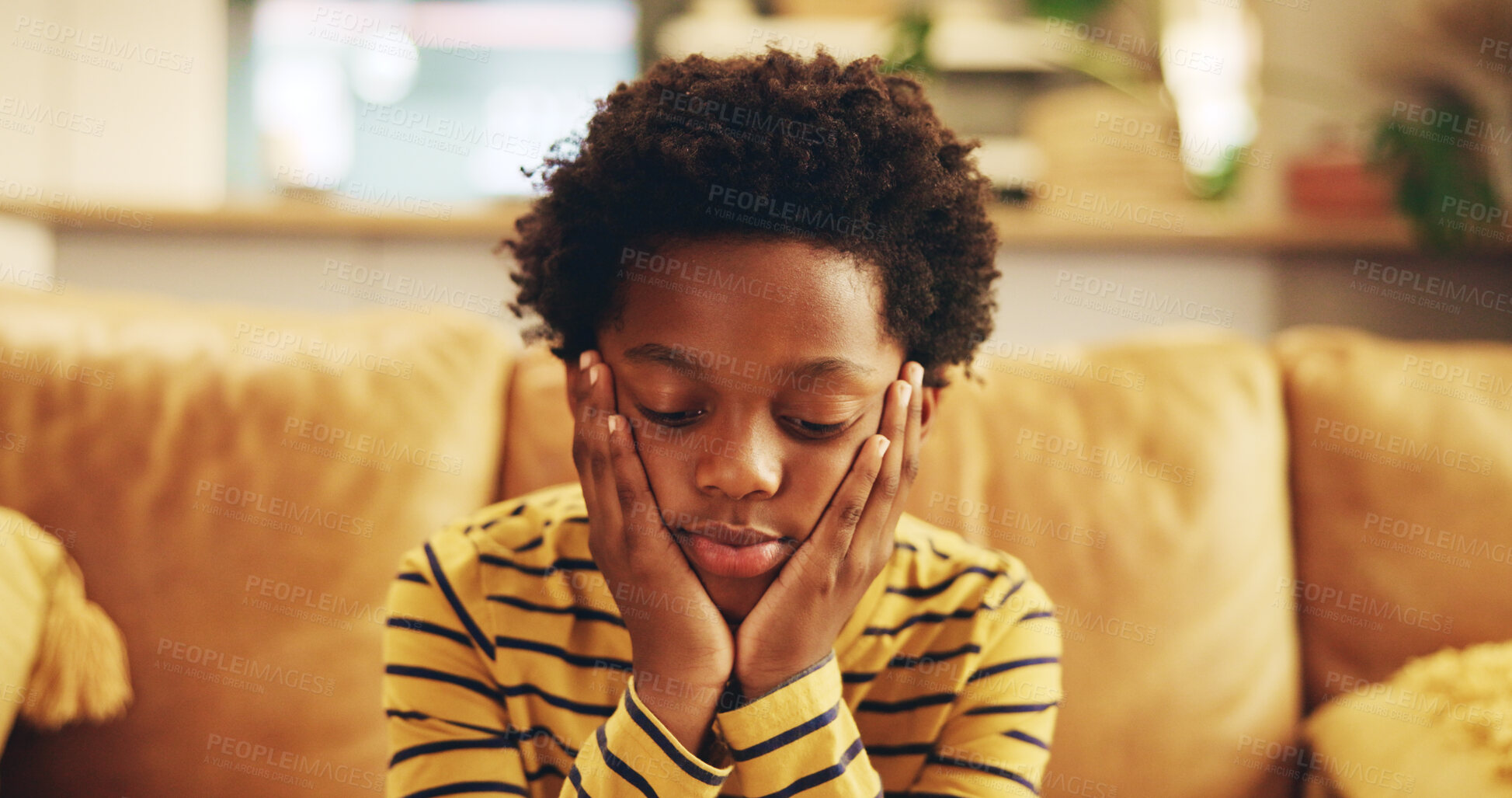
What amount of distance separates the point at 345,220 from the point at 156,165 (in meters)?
0.83

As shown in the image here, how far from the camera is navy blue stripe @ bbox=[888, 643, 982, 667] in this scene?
91cm

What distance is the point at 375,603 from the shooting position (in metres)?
1.23

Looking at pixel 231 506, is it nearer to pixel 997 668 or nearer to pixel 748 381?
pixel 748 381

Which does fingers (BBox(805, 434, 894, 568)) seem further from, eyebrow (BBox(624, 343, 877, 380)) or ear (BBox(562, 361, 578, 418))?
ear (BBox(562, 361, 578, 418))

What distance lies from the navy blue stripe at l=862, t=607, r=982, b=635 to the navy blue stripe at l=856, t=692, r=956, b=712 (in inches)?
2.7

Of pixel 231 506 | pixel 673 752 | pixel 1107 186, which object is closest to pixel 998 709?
pixel 673 752

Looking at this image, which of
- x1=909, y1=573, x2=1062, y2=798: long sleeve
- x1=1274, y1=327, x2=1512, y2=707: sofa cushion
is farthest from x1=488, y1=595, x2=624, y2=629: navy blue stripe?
x1=1274, y1=327, x2=1512, y2=707: sofa cushion

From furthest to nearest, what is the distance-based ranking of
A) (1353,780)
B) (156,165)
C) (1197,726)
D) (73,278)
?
(156,165), (73,278), (1197,726), (1353,780)

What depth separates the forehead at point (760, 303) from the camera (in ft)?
2.41

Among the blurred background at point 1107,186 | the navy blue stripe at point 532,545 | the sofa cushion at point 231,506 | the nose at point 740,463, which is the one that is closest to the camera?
the nose at point 740,463

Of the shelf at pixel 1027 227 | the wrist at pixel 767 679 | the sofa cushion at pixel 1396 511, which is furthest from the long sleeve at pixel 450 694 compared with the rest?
the shelf at pixel 1027 227

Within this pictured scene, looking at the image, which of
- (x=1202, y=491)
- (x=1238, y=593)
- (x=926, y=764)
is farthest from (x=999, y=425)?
(x=926, y=764)

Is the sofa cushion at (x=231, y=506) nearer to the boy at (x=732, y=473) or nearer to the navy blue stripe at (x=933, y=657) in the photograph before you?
the boy at (x=732, y=473)

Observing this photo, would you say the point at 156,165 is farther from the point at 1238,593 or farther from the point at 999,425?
the point at 1238,593
